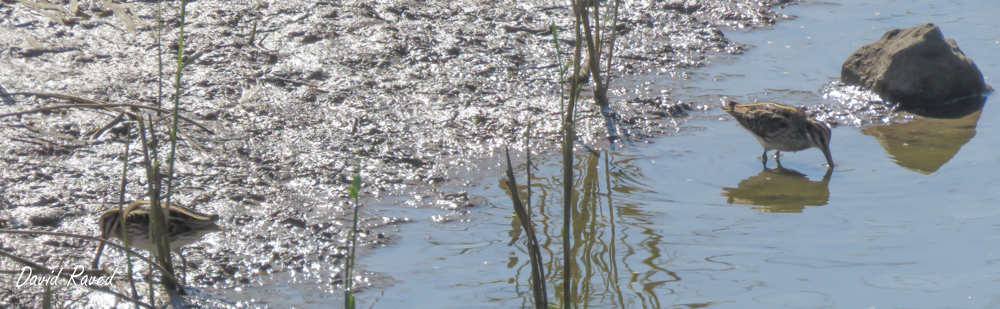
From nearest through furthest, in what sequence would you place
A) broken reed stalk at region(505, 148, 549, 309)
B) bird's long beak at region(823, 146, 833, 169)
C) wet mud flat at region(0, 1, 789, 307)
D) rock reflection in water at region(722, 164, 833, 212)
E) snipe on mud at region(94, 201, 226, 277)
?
broken reed stalk at region(505, 148, 549, 309) < snipe on mud at region(94, 201, 226, 277) < wet mud flat at region(0, 1, 789, 307) < rock reflection in water at region(722, 164, 833, 212) < bird's long beak at region(823, 146, 833, 169)

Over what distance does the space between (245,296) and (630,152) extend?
3.34 m

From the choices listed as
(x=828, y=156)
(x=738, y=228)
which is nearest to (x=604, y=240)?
(x=738, y=228)

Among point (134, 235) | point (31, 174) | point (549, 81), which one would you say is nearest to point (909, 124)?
point (549, 81)

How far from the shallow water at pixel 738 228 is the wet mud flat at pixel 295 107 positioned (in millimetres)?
342

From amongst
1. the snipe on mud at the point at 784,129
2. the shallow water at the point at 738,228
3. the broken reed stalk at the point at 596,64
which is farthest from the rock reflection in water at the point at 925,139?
the broken reed stalk at the point at 596,64

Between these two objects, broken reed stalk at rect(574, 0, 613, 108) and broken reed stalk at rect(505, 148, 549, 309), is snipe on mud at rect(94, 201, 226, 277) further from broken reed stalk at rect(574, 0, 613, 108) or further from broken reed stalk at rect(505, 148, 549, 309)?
broken reed stalk at rect(574, 0, 613, 108)

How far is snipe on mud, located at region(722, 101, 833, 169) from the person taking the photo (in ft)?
20.9

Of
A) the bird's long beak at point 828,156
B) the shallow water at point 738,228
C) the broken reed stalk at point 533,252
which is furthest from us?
the bird's long beak at point 828,156

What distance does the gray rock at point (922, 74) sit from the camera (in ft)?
25.1

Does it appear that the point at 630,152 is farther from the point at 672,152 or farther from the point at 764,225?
the point at 764,225

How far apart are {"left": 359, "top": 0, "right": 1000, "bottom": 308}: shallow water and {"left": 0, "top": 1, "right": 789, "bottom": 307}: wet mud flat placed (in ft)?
1.12

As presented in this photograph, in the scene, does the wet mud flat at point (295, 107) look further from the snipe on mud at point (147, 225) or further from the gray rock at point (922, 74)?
the gray rock at point (922, 74)

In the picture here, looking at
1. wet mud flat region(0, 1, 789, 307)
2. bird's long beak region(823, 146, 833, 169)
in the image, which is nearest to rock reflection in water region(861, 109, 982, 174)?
bird's long beak region(823, 146, 833, 169)

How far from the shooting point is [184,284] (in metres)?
4.39
